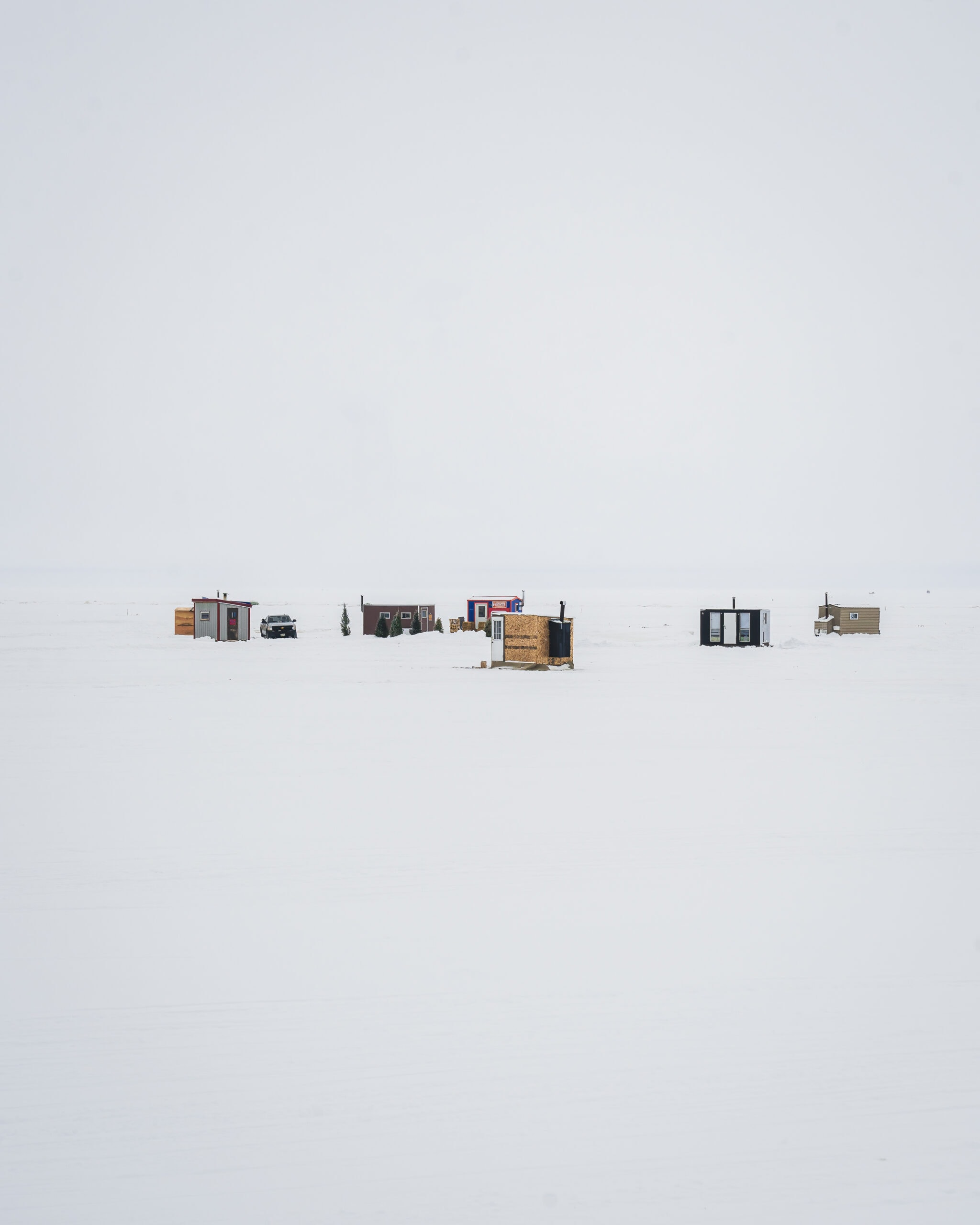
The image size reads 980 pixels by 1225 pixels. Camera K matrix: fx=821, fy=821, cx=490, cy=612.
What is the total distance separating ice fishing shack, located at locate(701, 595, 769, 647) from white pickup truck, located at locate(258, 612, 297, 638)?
2354 centimetres

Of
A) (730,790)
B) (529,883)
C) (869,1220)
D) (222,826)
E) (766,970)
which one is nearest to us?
(869,1220)

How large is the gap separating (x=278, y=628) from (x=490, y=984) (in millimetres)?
43819

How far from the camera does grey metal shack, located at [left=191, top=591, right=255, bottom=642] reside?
148 ft

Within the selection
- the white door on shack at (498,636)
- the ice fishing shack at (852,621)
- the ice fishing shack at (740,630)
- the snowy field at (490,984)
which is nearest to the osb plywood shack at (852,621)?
the ice fishing shack at (852,621)

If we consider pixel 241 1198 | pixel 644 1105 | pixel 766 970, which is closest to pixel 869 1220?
pixel 644 1105

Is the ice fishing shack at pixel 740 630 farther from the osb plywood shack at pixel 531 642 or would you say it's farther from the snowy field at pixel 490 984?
the snowy field at pixel 490 984

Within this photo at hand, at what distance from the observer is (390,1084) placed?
4.82 m

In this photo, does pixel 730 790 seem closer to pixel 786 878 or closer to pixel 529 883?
pixel 786 878

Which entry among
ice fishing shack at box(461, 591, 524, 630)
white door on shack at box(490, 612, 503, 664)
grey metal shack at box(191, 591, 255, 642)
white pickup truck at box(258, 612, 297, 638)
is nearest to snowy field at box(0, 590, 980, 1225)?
white door on shack at box(490, 612, 503, 664)

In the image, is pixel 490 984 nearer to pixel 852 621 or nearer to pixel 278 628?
pixel 278 628

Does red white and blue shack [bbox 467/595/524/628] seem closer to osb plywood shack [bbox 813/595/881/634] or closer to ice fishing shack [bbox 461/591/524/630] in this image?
ice fishing shack [bbox 461/591/524/630]

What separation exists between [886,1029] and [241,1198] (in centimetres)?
410

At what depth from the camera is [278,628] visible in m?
48.0

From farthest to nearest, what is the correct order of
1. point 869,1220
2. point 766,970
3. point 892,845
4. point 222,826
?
point 222,826 < point 892,845 < point 766,970 < point 869,1220
